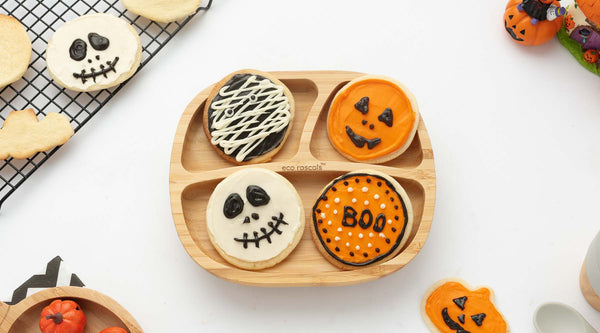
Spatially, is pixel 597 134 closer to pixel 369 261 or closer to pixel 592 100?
pixel 592 100

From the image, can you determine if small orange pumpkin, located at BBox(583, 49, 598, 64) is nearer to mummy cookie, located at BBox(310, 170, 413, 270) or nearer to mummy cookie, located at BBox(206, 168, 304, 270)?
mummy cookie, located at BBox(310, 170, 413, 270)

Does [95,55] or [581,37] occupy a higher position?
[95,55]

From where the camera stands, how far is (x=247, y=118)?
7.16 feet

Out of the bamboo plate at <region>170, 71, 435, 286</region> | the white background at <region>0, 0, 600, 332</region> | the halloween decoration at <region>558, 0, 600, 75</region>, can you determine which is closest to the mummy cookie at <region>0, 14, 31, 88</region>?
the white background at <region>0, 0, 600, 332</region>

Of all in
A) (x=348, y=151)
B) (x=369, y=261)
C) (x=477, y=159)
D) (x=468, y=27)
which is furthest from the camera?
(x=468, y=27)

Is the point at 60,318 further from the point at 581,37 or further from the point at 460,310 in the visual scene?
A: the point at 581,37

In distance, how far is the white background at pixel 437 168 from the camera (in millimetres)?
2182

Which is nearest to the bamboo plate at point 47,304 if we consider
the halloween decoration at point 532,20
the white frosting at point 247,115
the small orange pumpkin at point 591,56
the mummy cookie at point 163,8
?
the white frosting at point 247,115

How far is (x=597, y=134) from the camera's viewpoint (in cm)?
240

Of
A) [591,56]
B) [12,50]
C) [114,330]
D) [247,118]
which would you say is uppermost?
[12,50]

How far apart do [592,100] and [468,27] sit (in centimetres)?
64

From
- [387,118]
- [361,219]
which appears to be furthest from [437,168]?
[361,219]

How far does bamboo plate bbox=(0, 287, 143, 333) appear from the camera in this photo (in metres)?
1.97

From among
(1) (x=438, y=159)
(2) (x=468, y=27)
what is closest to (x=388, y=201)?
(1) (x=438, y=159)
